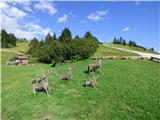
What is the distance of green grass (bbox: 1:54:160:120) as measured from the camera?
27.5 metres

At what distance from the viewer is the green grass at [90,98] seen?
27453 millimetres

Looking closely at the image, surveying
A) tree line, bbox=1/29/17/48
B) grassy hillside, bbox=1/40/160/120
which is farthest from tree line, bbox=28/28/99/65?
tree line, bbox=1/29/17/48

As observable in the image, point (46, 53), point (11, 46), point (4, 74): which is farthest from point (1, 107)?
point (11, 46)

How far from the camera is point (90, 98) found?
30.8 metres

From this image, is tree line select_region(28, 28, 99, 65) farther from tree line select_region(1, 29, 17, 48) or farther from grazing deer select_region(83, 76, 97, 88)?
tree line select_region(1, 29, 17, 48)

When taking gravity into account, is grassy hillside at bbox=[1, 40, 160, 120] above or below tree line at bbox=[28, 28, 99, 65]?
below

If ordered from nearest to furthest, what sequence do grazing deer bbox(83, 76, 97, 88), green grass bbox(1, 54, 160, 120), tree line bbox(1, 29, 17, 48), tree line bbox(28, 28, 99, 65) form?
green grass bbox(1, 54, 160, 120)
grazing deer bbox(83, 76, 97, 88)
tree line bbox(28, 28, 99, 65)
tree line bbox(1, 29, 17, 48)

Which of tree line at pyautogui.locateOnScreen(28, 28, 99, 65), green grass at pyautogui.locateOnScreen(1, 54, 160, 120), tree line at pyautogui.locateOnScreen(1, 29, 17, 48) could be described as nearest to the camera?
green grass at pyautogui.locateOnScreen(1, 54, 160, 120)

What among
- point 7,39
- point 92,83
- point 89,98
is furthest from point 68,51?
point 7,39

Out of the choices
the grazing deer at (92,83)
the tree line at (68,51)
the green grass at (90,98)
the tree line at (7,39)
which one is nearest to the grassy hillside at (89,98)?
the green grass at (90,98)

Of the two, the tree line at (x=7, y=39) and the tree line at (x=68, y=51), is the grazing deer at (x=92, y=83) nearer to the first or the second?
the tree line at (x=68, y=51)

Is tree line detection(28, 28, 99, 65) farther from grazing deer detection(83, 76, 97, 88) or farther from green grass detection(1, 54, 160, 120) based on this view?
grazing deer detection(83, 76, 97, 88)

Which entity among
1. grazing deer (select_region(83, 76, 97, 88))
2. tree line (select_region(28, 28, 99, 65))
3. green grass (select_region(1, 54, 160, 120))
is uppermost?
tree line (select_region(28, 28, 99, 65))

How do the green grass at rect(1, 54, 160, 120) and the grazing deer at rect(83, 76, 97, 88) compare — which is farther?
the grazing deer at rect(83, 76, 97, 88)
